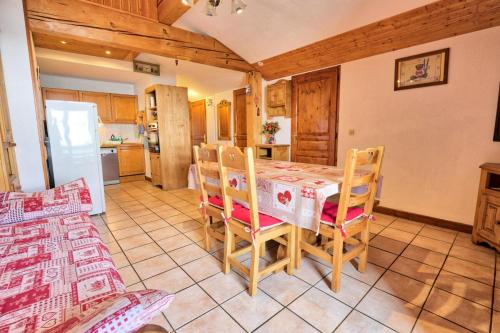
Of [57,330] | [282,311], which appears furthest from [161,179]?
[57,330]

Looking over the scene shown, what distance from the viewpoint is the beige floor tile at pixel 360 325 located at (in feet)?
4.40

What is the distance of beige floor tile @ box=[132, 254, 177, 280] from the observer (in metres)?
1.91

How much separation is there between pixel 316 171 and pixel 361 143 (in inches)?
63.9

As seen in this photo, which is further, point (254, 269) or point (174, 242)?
point (174, 242)

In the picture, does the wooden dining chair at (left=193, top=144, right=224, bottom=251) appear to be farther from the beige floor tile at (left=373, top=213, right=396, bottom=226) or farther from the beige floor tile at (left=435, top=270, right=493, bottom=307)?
the beige floor tile at (left=373, top=213, right=396, bottom=226)

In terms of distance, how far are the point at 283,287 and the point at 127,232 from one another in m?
1.95

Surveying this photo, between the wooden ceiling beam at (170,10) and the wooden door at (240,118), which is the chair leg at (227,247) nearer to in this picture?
the wooden ceiling beam at (170,10)

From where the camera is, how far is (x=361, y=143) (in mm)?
3332

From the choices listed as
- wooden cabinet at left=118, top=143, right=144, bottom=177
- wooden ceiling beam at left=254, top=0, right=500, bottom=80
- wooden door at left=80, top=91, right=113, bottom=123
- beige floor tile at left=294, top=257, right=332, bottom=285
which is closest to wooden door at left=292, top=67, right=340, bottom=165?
wooden ceiling beam at left=254, top=0, right=500, bottom=80

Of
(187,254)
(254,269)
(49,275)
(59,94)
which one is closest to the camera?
(49,275)

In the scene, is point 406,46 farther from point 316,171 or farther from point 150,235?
point 150,235

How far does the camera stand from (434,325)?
54.2 inches

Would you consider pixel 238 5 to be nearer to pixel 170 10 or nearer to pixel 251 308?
pixel 170 10

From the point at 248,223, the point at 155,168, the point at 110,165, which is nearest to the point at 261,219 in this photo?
the point at 248,223
